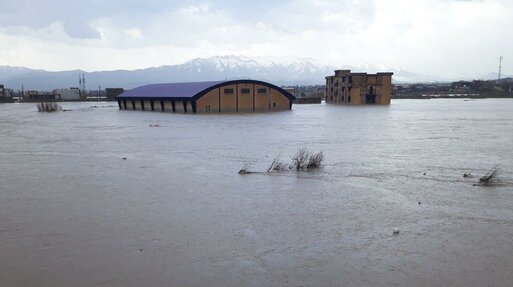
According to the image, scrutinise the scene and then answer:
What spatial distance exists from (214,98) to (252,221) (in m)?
38.8

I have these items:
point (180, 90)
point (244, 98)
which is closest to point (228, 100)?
point (244, 98)

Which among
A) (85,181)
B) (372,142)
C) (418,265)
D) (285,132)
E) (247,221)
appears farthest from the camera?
(285,132)

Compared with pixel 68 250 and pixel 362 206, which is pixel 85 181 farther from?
pixel 362 206

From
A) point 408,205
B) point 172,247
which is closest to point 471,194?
point 408,205

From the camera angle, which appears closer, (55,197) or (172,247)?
(172,247)

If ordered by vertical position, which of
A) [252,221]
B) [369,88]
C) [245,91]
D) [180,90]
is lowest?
[252,221]

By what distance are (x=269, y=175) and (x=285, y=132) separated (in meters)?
13.5

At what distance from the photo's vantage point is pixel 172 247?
7.45m

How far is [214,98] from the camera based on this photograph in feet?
154

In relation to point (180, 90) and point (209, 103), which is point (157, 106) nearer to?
point (180, 90)

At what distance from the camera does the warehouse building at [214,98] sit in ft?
152

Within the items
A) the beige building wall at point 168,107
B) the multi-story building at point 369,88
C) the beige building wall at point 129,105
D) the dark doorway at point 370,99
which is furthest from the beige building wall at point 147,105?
the dark doorway at point 370,99

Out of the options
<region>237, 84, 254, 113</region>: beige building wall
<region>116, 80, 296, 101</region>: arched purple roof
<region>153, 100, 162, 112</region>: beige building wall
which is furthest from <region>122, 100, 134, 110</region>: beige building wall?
<region>237, 84, 254, 113</region>: beige building wall

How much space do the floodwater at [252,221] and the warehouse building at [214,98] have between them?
29205mm
